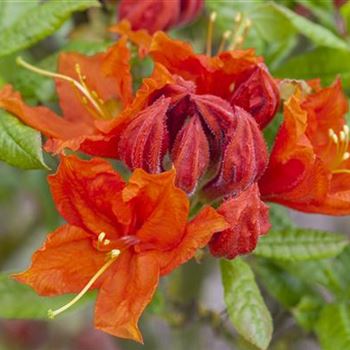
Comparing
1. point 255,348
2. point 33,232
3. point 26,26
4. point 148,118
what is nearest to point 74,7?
point 26,26

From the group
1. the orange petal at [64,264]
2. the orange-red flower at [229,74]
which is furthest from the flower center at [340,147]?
the orange petal at [64,264]

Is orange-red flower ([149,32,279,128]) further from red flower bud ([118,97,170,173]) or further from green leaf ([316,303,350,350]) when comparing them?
green leaf ([316,303,350,350])

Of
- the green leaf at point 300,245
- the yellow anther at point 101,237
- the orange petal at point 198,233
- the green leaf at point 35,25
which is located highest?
the green leaf at point 35,25

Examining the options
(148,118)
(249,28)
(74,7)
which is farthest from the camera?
(249,28)

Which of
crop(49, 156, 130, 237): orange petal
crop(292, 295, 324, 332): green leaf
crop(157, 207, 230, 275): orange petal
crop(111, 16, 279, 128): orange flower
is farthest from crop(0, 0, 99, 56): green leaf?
crop(292, 295, 324, 332): green leaf

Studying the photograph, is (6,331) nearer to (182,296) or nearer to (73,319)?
(73,319)

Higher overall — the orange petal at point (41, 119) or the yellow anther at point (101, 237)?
the orange petal at point (41, 119)

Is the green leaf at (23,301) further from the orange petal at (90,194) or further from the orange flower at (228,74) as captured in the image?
the orange flower at (228,74)
